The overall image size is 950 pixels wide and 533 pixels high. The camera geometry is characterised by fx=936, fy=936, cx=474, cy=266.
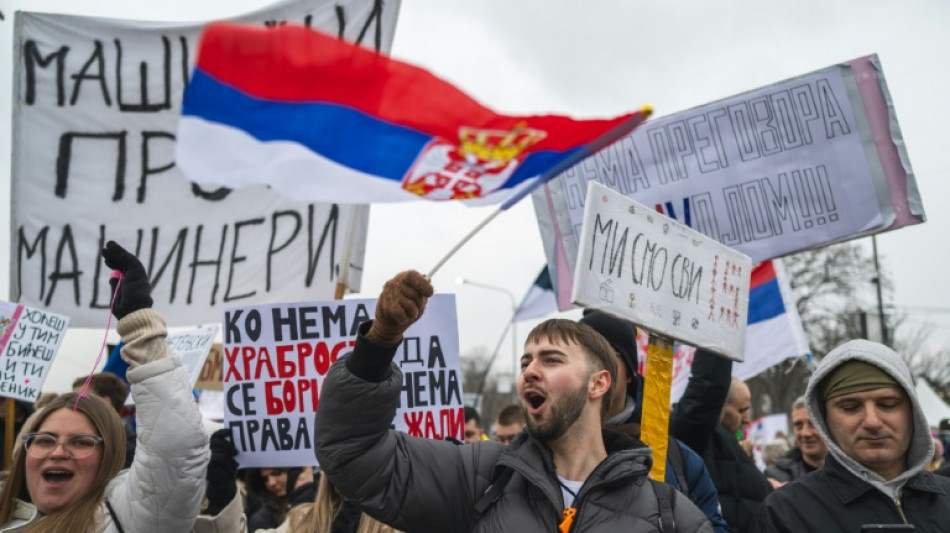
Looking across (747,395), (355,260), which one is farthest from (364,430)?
(747,395)

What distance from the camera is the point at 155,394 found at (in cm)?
284

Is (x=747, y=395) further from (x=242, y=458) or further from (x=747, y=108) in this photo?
(x=242, y=458)

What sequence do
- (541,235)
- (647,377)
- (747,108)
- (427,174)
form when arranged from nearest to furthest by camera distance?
(427,174)
(647,377)
(747,108)
(541,235)

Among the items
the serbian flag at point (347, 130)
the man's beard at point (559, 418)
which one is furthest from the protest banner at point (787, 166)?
the man's beard at point (559, 418)

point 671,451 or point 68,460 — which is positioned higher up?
point 671,451

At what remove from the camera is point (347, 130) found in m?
2.56

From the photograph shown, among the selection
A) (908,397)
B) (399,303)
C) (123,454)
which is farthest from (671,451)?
(123,454)

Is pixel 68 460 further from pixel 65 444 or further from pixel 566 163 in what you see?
pixel 566 163

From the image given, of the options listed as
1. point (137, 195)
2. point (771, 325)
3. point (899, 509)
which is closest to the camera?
point (899, 509)

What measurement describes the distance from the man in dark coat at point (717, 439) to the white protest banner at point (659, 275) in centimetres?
13

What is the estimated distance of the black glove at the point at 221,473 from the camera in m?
3.48

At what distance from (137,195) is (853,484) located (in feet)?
15.7

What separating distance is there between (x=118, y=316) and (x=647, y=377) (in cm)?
179

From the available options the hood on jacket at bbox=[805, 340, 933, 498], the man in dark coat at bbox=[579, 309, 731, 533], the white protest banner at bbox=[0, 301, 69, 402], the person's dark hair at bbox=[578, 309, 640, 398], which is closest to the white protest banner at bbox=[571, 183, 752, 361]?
the man in dark coat at bbox=[579, 309, 731, 533]
